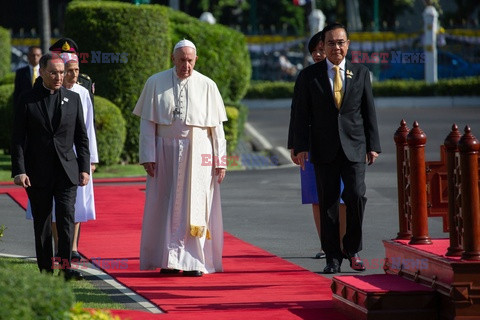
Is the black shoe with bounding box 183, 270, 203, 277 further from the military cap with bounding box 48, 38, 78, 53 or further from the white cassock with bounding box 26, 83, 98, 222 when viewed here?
the military cap with bounding box 48, 38, 78, 53

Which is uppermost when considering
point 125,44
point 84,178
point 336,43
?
point 125,44

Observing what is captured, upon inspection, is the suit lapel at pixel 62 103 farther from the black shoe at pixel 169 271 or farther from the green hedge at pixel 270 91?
the green hedge at pixel 270 91

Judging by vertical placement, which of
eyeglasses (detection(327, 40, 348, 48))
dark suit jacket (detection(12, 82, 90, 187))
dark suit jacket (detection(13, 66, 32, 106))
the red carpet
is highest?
dark suit jacket (detection(13, 66, 32, 106))

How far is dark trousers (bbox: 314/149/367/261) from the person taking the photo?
31.3ft

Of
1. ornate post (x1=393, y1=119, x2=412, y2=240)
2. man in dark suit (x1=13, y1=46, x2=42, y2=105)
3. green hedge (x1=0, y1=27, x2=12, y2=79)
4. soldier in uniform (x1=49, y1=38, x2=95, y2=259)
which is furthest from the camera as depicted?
green hedge (x1=0, y1=27, x2=12, y2=79)

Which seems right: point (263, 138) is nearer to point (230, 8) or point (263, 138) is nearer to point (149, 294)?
point (149, 294)

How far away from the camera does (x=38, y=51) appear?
17359 millimetres

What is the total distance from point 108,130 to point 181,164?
9.03 metres

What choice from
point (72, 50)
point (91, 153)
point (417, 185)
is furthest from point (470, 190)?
point (72, 50)

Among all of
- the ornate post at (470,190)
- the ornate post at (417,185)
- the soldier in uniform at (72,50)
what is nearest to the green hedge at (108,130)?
the soldier in uniform at (72,50)

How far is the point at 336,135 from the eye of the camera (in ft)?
31.1

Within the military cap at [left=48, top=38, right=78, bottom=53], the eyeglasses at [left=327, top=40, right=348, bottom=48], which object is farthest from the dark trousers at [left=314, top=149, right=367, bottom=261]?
the military cap at [left=48, top=38, right=78, bottom=53]

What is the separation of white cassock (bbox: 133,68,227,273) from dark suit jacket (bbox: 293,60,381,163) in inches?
29.5

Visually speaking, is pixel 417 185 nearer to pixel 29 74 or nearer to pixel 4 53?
pixel 29 74
